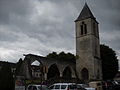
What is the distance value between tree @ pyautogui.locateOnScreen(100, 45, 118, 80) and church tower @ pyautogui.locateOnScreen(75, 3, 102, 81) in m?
3.72

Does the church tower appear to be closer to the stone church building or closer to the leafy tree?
the stone church building

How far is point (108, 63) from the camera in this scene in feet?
189

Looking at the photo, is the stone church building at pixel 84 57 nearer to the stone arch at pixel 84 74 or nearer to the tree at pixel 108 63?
the stone arch at pixel 84 74

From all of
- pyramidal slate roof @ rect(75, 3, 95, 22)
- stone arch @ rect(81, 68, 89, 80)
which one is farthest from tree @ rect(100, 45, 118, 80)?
pyramidal slate roof @ rect(75, 3, 95, 22)

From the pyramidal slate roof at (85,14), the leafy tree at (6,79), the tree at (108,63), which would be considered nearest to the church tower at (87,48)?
the pyramidal slate roof at (85,14)

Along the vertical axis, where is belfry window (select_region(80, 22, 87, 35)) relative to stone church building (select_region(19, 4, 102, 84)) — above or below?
above

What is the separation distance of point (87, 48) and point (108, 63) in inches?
335

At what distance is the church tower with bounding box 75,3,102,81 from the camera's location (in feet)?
169

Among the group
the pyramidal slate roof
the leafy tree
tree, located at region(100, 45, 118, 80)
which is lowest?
the leafy tree

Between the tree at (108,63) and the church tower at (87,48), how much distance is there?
3722 mm

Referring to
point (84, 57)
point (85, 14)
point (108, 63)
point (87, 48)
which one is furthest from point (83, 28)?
point (108, 63)

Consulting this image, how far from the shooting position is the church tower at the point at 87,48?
51.6 m

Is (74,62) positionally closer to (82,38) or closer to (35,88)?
(82,38)

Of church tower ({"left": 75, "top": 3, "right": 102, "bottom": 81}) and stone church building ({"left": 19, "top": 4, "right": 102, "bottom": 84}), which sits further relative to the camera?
church tower ({"left": 75, "top": 3, "right": 102, "bottom": 81})
